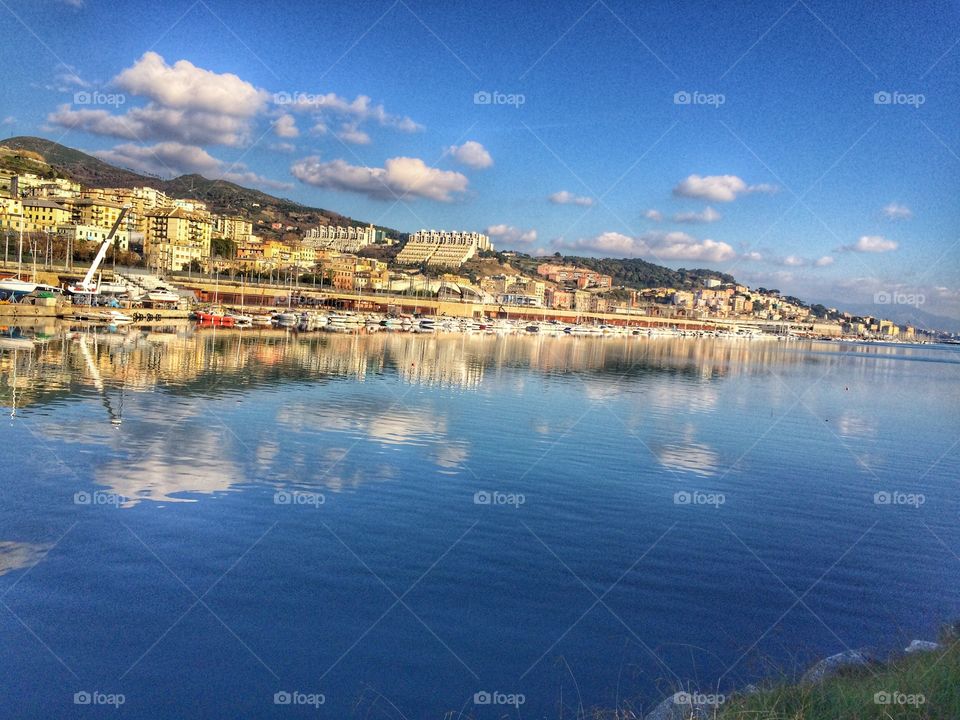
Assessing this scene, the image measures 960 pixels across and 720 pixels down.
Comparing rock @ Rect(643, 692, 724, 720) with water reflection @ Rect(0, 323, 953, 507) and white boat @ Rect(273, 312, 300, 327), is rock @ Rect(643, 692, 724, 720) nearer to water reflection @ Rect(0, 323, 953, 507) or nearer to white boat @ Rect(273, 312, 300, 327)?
water reflection @ Rect(0, 323, 953, 507)

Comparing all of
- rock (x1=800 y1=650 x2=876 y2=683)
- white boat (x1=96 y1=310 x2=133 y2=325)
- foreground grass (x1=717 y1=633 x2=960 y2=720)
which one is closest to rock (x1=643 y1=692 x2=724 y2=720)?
foreground grass (x1=717 y1=633 x2=960 y2=720)

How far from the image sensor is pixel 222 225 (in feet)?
444

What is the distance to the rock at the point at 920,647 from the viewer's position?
567cm

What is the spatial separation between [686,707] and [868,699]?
0.99 meters

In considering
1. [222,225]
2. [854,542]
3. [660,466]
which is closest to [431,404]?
[660,466]

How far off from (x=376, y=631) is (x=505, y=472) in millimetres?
5887

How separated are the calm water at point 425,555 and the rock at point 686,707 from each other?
1.54 feet

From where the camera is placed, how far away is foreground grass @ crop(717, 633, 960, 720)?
161 inches

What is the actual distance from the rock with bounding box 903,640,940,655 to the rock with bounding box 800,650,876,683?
0.92 ft

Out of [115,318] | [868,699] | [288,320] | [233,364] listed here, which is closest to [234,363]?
[233,364]

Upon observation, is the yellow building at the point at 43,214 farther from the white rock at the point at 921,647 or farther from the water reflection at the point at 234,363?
the white rock at the point at 921,647

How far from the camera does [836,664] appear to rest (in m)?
5.38

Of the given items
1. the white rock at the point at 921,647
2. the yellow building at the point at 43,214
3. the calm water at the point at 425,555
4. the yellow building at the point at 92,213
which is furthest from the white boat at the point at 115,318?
the yellow building at the point at 92,213

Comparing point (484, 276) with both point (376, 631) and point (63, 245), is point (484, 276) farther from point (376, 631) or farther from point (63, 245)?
point (376, 631)
